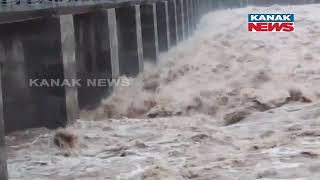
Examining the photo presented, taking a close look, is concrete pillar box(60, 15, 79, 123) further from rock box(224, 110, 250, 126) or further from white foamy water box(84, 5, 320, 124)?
rock box(224, 110, 250, 126)

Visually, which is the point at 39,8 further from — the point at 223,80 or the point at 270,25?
the point at 270,25

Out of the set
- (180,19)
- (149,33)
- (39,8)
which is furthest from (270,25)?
(39,8)

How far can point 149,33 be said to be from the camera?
22.4m

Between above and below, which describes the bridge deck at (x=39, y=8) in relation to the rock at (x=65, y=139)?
above

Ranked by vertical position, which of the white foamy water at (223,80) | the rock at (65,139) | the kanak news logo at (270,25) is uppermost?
the kanak news logo at (270,25)

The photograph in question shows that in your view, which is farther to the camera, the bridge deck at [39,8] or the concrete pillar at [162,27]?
the concrete pillar at [162,27]

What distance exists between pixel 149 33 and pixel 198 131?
453 inches

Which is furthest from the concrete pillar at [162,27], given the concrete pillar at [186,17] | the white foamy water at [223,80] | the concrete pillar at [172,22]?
the concrete pillar at [186,17]

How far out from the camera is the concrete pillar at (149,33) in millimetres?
22109

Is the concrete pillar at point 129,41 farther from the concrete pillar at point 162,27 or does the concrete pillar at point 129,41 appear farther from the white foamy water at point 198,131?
the concrete pillar at point 162,27

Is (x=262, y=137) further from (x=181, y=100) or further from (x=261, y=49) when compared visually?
(x=261, y=49)

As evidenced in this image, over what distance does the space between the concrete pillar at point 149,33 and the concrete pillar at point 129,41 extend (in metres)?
2.40

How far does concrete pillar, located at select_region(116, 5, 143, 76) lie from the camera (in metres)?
19.4

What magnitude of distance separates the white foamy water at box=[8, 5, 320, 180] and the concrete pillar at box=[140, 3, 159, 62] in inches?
55.9
